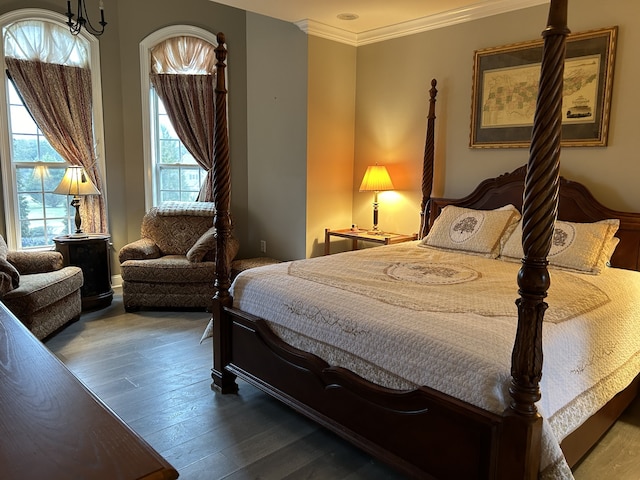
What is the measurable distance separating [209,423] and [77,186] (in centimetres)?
284

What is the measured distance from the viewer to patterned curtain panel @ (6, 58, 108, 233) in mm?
4504

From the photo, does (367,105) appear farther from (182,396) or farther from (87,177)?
(182,396)

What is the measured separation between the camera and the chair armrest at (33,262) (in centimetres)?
398

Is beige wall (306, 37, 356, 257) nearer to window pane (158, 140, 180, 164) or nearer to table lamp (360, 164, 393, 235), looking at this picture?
table lamp (360, 164, 393, 235)

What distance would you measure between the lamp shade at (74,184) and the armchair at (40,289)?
602 mm

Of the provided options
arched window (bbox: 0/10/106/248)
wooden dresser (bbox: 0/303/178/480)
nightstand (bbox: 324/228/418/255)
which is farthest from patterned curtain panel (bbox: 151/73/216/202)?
wooden dresser (bbox: 0/303/178/480)

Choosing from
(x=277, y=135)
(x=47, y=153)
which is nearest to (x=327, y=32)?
(x=277, y=135)

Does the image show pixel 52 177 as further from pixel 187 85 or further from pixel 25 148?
pixel 187 85

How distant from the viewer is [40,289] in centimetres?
355

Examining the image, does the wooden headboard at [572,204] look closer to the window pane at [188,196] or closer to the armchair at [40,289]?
the window pane at [188,196]

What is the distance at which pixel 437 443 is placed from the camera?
6.09 feet

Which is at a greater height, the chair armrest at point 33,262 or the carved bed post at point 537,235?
the carved bed post at point 537,235

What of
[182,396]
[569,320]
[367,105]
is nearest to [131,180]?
[367,105]

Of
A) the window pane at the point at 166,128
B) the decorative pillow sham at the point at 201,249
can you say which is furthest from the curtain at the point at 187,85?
the decorative pillow sham at the point at 201,249
